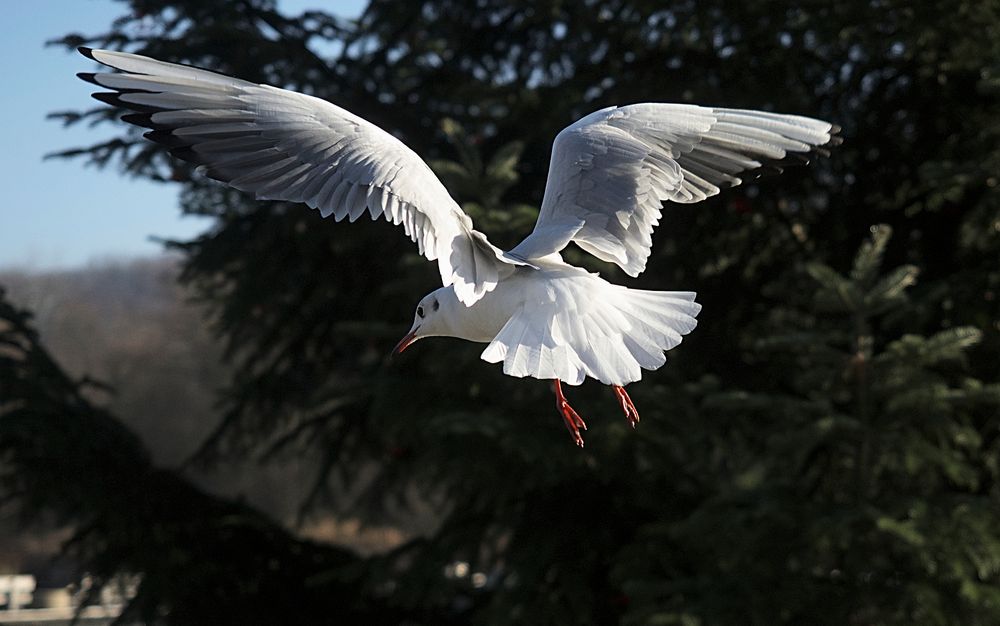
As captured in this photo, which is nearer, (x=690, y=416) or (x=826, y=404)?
(x=826, y=404)

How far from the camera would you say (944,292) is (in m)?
5.43

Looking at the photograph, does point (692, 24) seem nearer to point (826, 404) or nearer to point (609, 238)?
point (826, 404)

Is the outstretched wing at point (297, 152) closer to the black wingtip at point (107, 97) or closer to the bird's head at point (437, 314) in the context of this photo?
the black wingtip at point (107, 97)

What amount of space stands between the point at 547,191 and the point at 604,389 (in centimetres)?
215

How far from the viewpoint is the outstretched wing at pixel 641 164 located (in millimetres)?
3846

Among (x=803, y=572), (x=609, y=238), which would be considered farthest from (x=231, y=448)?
(x=609, y=238)

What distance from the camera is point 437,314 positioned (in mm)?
3535

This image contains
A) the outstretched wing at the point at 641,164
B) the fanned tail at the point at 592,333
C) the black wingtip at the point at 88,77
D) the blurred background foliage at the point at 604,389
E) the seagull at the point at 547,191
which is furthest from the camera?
the blurred background foliage at the point at 604,389

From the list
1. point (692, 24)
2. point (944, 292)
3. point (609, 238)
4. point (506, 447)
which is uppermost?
point (692, 24)

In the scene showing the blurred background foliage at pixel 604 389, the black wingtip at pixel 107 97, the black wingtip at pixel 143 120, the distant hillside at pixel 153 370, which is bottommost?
the distant hillside at pixel 153 370

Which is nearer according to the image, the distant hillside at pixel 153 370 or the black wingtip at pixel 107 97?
the black wingtip at pixel 107 97

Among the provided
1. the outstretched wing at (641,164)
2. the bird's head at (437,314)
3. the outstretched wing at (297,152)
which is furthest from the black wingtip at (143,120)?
the outstretched wing at (641,164)

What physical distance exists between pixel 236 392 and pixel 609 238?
448cm

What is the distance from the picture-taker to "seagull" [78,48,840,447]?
312cm
